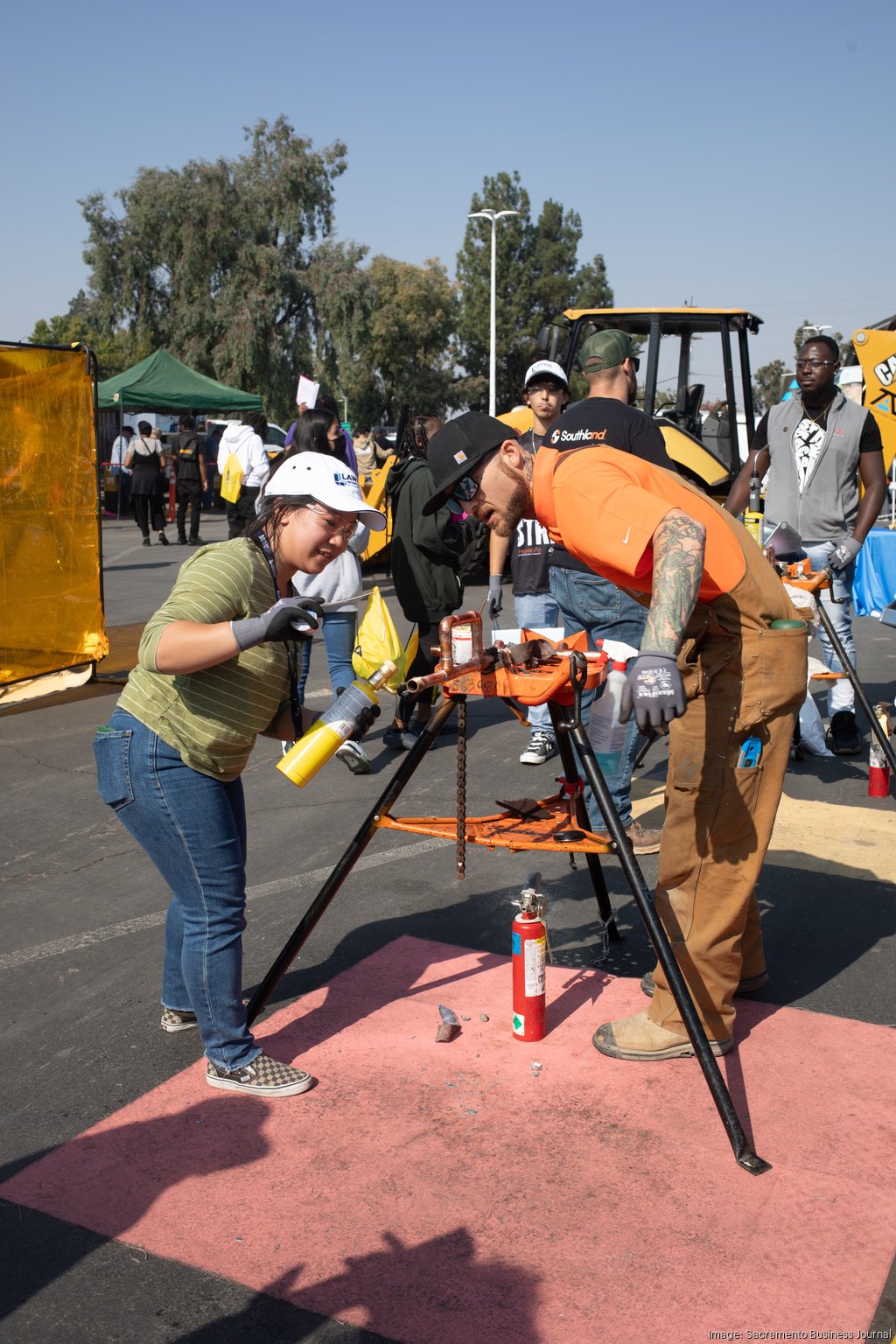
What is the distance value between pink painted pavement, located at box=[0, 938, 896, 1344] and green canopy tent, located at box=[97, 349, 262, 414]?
2294 centimetres

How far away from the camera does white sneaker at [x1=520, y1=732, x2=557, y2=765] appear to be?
703 cm

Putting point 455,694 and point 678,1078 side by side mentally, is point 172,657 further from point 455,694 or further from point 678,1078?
point 678,1078

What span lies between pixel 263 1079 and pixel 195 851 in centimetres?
73

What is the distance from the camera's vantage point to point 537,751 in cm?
704

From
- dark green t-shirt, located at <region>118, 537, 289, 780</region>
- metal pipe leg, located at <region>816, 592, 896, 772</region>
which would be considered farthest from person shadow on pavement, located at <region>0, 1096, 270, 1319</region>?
metal pipe leg, located at <region>816, 592, 896, 772</region>

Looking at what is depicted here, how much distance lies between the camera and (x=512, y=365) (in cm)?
7456

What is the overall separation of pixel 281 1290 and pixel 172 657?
1.55 metres

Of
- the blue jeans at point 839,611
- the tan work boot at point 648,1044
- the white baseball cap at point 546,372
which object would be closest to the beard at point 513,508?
the tan work boot at point 648,1044

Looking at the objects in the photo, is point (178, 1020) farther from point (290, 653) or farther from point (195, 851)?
point (290, 653)

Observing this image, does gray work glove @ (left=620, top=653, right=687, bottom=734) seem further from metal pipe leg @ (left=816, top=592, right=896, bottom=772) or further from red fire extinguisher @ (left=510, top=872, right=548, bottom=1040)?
metal pipe leg @ (left=816, top=592, right=896, bottom=772)

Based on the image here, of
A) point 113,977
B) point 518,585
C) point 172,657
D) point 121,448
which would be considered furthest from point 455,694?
point 121,448

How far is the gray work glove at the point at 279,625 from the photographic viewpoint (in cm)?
296

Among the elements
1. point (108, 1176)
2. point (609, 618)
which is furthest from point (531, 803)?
point (108, 1176)

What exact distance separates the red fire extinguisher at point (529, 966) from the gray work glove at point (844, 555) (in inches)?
148
